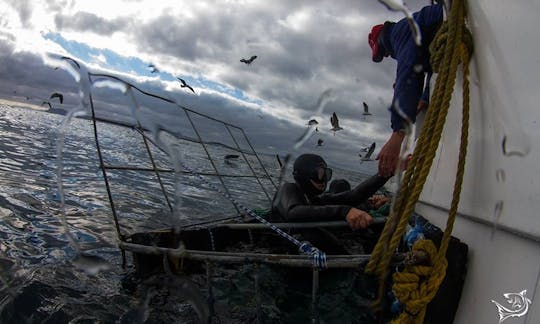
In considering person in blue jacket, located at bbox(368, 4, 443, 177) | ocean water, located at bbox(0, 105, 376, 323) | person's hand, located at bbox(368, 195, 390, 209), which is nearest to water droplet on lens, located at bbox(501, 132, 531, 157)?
person in blue jacket, located at bbox(368, 4, 443, 177)

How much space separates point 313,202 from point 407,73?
2.97m

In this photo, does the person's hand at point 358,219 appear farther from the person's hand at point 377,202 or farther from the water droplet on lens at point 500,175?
the person's hand at point 377,202

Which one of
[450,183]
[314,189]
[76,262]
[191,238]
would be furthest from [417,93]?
[76,262]

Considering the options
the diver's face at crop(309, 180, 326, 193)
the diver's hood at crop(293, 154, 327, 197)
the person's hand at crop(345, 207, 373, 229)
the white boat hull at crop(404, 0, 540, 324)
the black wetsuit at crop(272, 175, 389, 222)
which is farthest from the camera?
the diver's face at crop(309, 180, 326, 193)

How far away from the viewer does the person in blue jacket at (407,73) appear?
274cm

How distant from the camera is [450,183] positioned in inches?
104

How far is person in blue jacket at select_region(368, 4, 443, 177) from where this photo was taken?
2.74 m

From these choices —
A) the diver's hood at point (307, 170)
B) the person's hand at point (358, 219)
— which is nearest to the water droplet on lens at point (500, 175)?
the person's hand at point (358, 219)

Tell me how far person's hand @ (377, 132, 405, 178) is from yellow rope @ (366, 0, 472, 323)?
628 mm

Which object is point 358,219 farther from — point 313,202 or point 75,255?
point 75,255

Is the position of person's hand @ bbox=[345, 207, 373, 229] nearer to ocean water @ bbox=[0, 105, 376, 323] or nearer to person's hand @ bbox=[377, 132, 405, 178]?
person's hand @ bbox=[377, 132, 405, 178]

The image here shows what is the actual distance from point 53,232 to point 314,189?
192 inches

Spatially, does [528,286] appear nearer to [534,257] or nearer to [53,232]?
[534,257]

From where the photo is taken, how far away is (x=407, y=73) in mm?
2797
